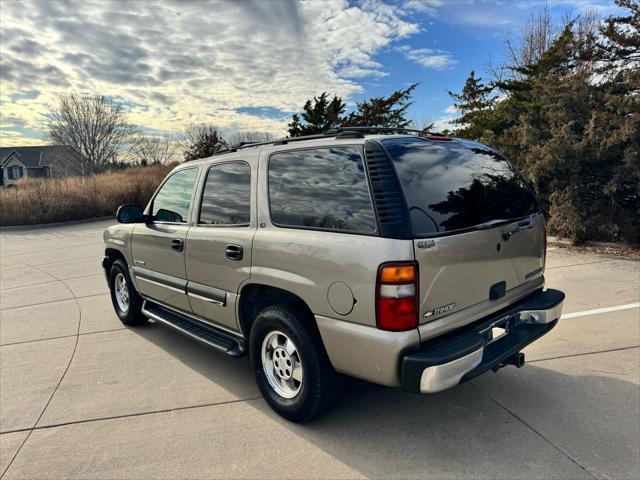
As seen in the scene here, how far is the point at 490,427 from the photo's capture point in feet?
9.41

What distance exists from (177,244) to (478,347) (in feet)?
8.89

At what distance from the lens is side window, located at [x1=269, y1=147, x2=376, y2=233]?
2.58 meters

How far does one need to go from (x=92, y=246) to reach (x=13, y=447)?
32.8 feet

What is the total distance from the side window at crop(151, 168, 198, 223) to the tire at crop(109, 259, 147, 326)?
98cm

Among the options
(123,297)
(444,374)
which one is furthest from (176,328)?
(444,374)

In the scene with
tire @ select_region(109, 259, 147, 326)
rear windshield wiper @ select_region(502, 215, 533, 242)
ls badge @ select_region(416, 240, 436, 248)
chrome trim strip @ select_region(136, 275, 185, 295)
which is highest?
rear windshield wiper @ select_region(502, 215, 533, 242)

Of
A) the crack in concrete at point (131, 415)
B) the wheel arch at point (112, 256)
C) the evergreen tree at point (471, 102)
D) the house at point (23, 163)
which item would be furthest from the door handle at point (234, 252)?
the house at point (23, 163)

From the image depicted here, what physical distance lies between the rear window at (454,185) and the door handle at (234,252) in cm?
134

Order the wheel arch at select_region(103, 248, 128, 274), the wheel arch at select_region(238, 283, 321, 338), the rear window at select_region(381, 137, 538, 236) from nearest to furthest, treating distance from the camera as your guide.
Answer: the rear window at select_region(381, 137, 538, 236), the wheel arch at select_region(238, 283, 321, 338), the wheel arch at select_region(103, 248, 128, 274)

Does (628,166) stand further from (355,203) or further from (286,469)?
(286,469)

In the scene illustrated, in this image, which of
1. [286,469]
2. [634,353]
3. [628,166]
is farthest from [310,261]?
[628,166]

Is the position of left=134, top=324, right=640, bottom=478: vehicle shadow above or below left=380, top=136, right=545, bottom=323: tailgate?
below

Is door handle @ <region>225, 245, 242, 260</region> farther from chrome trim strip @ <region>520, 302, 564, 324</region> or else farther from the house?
the house

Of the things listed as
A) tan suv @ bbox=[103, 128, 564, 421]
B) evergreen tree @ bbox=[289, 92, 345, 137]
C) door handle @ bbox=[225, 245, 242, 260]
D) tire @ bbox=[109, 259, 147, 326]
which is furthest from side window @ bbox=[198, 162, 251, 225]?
evergreen tree @ bbox=[289, 92, 345, 137]
